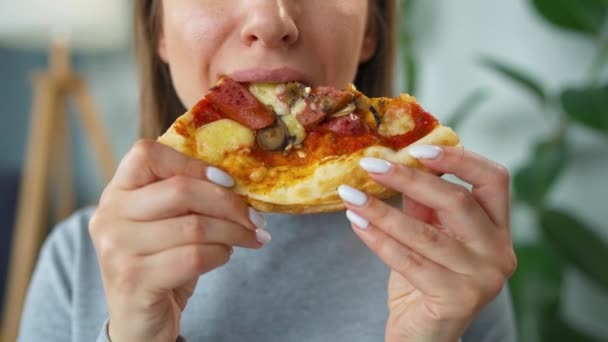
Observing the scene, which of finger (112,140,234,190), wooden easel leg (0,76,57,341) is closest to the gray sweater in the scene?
finger (112,140,234,190)

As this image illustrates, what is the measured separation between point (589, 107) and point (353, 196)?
4.68 feet

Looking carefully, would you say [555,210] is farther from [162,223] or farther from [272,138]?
[162,223]

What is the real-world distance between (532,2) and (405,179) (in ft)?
5.13

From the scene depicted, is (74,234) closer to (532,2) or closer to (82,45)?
(532,2)

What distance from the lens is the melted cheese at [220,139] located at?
0.74m

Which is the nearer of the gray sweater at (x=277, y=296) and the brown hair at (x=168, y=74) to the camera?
the gray sweater at (x=277, y=296)

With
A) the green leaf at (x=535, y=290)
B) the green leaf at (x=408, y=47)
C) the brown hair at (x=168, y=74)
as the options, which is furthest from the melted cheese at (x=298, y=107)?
the green leaf at (x=535, y=290)

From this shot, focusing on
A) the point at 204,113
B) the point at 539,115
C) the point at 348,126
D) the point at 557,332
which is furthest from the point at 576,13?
the point at 204,113

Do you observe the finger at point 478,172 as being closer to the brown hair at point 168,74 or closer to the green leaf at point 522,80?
the brown hair at point 168,74

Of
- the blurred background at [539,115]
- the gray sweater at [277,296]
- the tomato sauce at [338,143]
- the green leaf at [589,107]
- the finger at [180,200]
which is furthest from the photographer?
the blurred background at [539,115]

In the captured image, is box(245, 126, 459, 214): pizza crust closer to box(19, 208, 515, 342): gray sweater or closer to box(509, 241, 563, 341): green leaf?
box(19, 208, 515, 342): gray sweater

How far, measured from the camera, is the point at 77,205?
4102mm

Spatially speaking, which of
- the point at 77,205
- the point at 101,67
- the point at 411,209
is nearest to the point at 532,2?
the point at 411,209

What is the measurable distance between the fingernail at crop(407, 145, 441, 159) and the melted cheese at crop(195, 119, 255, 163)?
215mm
